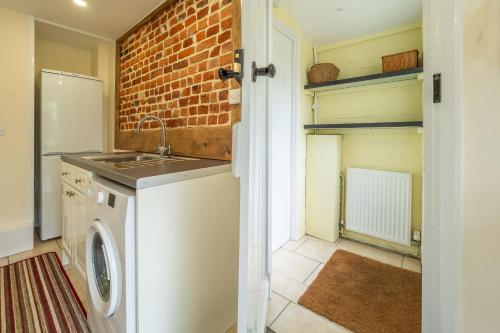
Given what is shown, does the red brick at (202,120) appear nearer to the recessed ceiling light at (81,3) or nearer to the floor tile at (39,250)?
the recessed ceiling light at (81,3)

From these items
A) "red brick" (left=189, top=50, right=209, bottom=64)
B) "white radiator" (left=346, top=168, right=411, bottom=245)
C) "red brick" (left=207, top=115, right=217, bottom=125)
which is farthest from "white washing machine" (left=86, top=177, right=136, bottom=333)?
"white radiator" (left=346, top=168, right=411, bottom=245)

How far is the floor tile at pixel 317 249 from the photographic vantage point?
2.02m

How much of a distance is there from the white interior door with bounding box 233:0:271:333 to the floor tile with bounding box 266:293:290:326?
0.57m

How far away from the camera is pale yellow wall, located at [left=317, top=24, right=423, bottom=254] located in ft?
6.41

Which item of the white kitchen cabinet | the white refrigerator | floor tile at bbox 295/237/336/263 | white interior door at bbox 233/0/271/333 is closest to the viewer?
white interior door at bbox 233/0/271/333

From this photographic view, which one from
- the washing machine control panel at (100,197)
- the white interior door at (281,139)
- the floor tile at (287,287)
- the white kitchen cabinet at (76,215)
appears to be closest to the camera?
the washing machine control panel at (100,197)

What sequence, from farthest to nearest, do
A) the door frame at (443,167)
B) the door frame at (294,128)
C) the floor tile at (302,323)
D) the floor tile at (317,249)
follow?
the door frame at (294,128)
the floor tile at (317,249)
the floor tile at (302,323)
the door frame at (443,167)

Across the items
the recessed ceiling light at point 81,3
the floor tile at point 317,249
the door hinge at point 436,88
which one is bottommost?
the floor tile at point 317,249

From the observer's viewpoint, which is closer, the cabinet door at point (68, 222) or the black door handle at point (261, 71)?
the black door handle at point (261, 71)

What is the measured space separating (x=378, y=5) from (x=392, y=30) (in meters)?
0.37

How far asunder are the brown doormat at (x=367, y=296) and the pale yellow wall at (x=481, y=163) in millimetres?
918

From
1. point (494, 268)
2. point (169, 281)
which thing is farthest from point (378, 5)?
point (169, 281)

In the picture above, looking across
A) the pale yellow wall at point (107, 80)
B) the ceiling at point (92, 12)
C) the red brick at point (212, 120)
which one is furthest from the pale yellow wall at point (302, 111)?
the pale yellow wall at point (107, 80)

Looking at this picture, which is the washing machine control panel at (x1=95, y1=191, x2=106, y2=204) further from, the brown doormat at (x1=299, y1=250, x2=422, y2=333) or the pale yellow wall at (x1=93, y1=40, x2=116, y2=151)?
the pale yellow wall at (x1=93, y1=40, x2=116, y2=151)
